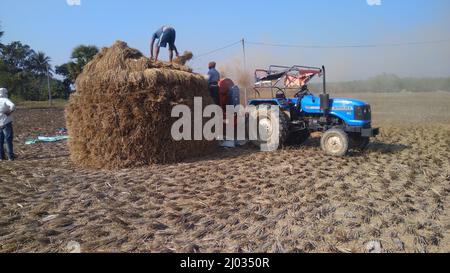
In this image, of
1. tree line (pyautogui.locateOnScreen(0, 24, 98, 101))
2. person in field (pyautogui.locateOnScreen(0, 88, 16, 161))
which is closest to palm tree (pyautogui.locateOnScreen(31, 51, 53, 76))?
tree line (pyautogui.locateOnScreen(0, 24, 98, 101))

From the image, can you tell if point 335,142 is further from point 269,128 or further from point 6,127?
point 6,127

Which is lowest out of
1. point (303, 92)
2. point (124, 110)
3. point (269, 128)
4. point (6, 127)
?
point (269, 128)

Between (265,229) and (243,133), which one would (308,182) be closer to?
(265,229)

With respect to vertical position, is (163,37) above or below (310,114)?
above

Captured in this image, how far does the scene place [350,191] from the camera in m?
5.60

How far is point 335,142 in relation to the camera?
8.57 meters

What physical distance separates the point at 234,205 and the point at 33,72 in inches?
2601

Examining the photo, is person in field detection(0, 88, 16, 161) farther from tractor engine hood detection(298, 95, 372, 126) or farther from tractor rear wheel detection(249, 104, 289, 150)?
tractor engine hood detection(298, 95, 372, 126)

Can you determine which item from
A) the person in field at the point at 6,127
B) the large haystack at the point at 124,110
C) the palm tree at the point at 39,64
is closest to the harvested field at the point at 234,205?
the large haystack at the point at 124,110

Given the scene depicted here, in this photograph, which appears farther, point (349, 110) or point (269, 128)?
point (269, 128)

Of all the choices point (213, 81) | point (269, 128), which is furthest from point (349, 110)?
point (213, 81)

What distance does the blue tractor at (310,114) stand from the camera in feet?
28.3
